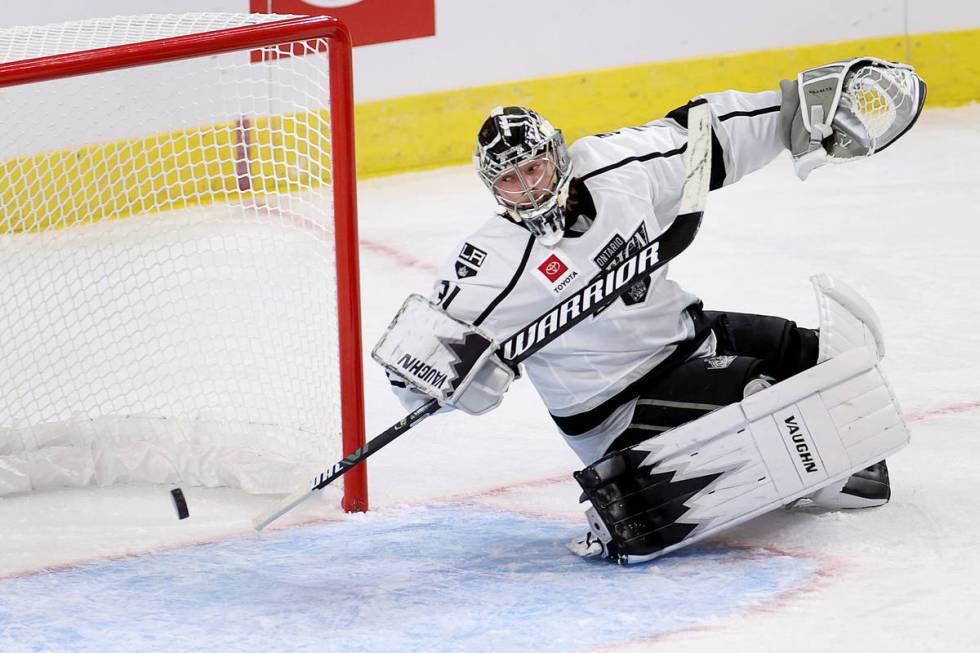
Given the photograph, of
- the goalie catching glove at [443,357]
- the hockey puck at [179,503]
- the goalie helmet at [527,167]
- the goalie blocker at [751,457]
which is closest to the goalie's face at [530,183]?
the goalie helmet at [527,167]

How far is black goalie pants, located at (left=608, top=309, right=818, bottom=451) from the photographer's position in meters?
2.56

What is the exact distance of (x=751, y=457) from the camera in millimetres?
2459

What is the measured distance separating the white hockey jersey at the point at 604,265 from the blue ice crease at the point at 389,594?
303 mm

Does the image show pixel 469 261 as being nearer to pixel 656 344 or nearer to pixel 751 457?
pixel 656 344

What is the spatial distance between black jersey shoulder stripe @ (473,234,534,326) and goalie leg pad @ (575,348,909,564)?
12.9 inches

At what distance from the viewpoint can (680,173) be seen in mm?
2654

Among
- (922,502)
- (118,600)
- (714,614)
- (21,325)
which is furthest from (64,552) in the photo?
(922,502)

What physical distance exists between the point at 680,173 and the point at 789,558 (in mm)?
721

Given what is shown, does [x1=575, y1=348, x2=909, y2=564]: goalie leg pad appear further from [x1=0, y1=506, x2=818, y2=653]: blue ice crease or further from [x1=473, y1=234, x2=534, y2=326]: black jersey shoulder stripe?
[x1=473, y1=234, x2=534, y2=326]: black jersey shoulder stripe

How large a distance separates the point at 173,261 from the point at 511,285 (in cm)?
181

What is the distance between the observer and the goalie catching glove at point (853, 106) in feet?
8.48

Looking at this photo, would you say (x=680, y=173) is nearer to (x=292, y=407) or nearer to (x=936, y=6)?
(x=292, y=407)

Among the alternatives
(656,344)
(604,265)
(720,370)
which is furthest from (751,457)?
(604,265)

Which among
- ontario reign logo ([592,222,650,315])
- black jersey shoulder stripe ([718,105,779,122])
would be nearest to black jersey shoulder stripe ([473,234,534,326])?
ontario reign logo ([592,222,650,315])
